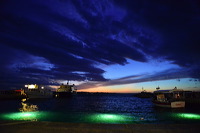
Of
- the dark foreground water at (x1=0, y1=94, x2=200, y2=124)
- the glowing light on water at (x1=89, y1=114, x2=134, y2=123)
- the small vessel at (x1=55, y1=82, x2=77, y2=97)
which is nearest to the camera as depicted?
the glowing light on water at (x1=89, y1=114, x2=134, y2=123)

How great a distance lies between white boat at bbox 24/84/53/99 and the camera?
73000 millimetres

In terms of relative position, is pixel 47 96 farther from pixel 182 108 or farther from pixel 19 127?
pixel 19 127

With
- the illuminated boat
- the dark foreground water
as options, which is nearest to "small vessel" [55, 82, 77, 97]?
the illuminated boat

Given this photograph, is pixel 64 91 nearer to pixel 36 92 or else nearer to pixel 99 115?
pixel 36 92

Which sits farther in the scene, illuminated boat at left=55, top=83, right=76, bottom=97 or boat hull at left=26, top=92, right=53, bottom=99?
illuminated boat at left=55, top=83, right=76, bottom=97

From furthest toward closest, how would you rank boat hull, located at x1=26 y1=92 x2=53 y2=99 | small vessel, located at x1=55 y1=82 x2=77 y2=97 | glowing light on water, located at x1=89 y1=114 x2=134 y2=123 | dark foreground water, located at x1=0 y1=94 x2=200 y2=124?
1. small vessel, located at x1=55 y1=82 x2=77 y2=97
2. boat hull, located at x1=26 y1=92 x2=53 y2=99
3. dark foreground water, located at x1=0 y1=94 x2=200 y2=124
4. glowing light on water, located at x1=89 y1=114 x2=134 y2=123

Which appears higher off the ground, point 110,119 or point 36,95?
point 110,119

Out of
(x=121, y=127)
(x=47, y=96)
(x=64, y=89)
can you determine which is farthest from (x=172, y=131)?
(x=64, y=89)

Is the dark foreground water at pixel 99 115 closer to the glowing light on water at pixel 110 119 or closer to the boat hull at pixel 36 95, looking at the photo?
the glowing light on water at pixel 110 119

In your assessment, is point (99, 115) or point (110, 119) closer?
point (110, 119)

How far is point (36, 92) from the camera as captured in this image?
A: 3000 inches

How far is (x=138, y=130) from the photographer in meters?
7.51

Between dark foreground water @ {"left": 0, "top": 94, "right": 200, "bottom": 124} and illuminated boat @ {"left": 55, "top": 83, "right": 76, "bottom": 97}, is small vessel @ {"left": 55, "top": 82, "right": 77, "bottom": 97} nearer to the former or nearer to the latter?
illuminated boat @ {"left": 55, "top": 83, "right": 76, "bottom": 97}

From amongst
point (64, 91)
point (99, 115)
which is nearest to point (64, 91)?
point (64, 91)
